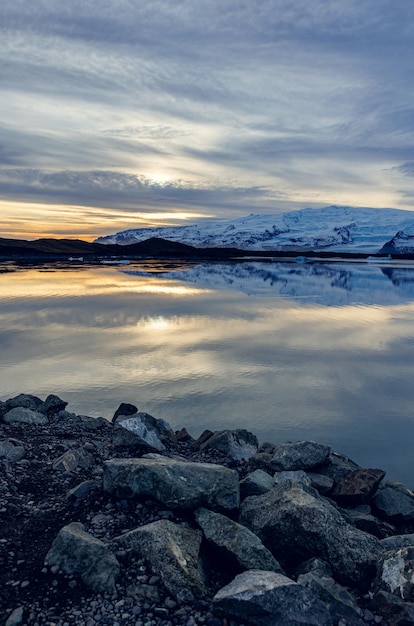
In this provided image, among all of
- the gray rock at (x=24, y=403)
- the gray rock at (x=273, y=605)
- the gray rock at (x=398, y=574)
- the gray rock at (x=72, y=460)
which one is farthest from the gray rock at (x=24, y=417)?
the gray rock at (x=398, y=574)

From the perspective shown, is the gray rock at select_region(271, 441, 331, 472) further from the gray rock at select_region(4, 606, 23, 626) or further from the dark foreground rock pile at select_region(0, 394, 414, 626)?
the gray rock at select_region(4, 606, 23, 626)

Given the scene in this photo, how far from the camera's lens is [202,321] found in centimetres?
2397

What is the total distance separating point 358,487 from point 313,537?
2193 mm

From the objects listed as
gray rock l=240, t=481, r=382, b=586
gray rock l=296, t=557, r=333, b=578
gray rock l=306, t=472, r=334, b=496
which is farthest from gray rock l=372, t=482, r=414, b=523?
gray rock l=296, t=557, r=333, b=578

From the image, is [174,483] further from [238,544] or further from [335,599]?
[335,599]

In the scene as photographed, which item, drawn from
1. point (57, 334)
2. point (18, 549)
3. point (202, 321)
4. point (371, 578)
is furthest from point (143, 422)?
point (202, 321)

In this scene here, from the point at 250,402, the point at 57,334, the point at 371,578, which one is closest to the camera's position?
the point at 371,578

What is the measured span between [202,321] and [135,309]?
6.14m

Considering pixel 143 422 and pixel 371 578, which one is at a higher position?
pixel 143 422

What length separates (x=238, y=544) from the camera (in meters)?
4.93

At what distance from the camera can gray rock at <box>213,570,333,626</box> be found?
13.1 feet

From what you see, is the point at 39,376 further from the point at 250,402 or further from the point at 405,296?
the point at 405,296

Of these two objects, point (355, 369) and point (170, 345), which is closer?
point (355, 369)

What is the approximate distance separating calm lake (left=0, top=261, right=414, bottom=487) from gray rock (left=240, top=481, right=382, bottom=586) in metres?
3.42
